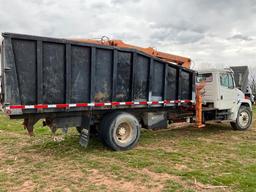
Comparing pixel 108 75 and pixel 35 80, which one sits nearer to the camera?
pixel 35 80

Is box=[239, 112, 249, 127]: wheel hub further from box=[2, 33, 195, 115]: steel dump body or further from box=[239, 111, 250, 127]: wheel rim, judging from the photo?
box=[2, 33, 195, 115]: steel dump body

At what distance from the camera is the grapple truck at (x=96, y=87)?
6395 mm

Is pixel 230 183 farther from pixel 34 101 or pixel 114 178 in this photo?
pixel 34 101

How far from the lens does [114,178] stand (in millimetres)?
5676

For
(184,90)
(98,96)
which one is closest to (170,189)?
(98,96)

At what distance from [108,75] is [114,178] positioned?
2937 millimetres

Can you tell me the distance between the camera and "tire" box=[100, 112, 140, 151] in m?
7.77

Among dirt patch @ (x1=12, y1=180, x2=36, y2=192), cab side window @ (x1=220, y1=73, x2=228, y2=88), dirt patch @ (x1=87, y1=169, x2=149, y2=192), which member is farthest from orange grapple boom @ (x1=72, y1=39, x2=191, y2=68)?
dirt patch @ (x1=12, y1=180, x2=36, y2=192)

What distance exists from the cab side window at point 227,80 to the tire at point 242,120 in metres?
1.25

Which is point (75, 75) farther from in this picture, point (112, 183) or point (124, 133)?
point (112, 183)

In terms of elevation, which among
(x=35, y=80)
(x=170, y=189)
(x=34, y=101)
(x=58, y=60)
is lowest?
(x=170, y=189)

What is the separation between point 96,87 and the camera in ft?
24.6

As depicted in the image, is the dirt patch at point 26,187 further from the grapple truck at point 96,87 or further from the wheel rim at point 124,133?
the wheel rim at point 124,133

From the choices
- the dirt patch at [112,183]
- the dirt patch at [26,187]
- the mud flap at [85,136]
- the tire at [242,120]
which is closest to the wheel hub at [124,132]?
the mud flap at [85,136]
